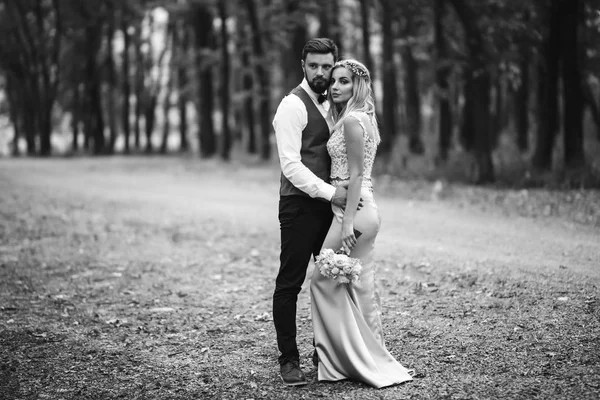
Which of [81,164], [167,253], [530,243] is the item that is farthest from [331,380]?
[81,164]

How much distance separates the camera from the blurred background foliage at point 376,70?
15055 mm

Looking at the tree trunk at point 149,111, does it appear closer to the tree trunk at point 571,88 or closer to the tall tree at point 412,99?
the tall tree at point 412,99

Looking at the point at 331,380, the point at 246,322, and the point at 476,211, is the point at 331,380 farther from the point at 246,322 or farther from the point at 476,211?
the point at 476,211

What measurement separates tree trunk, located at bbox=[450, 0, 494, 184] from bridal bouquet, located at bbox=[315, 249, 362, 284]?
11.3 m

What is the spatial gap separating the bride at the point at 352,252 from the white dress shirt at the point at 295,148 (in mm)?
203

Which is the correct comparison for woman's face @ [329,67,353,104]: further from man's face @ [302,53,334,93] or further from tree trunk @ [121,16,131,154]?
tree trunk @ [121,16,131,154]

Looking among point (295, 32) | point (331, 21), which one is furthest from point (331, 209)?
point (331, 21)

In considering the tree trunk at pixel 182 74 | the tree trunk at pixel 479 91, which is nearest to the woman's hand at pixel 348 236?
the tree trunk at pixel 479 91

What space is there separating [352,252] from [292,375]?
1031 mm

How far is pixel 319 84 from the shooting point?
4566mm

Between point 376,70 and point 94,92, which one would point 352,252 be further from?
point 94,92

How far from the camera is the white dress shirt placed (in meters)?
4.45

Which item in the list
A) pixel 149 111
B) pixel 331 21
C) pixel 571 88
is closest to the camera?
pixel 571 88

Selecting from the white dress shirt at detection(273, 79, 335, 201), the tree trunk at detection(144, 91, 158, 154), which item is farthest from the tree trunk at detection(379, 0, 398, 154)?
the tree trunk at detection(144, 91, 158, 154)
